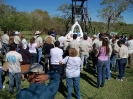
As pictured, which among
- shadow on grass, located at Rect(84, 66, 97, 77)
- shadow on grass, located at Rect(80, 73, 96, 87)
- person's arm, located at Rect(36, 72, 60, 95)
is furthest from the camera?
shadow on grass, located at Rect(84, 66, 97, 77)

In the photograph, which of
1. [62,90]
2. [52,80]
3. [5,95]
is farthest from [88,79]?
[52,80]

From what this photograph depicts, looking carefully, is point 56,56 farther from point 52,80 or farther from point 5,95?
point 52,80

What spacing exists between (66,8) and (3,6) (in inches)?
613

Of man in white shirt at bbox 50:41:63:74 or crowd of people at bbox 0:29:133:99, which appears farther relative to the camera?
man in white shirt at bbox 50:41:63:74

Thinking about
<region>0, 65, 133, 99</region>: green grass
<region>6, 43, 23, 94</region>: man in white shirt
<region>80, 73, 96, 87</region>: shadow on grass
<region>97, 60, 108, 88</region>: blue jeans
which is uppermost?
<region>6, 43, 23, 94</region>: man in white shirt

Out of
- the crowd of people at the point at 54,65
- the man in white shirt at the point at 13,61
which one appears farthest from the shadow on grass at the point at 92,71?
the man in white shirt at the point at 13,61

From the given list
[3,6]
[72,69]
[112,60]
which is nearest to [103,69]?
[72,69]

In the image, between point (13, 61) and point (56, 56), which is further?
point (56, 56)

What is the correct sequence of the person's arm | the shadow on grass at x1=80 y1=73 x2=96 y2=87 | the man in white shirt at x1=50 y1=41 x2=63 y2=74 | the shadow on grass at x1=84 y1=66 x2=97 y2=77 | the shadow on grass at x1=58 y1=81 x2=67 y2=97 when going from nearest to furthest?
the person's arm
the shadow on grass at x1=58 y1=81 x2=67 y2=97
the man in white shirt at x1=50 y1=41 x2=63 y2=74
the shadow on grass at x1=80 y1=73 x2=96 y2=87
the shadow on grass at x1=84 y1=66 x2=97 y2=77

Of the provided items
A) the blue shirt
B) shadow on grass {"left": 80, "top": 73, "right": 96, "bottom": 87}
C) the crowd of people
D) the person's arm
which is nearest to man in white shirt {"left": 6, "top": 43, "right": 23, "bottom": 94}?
the crowd of people

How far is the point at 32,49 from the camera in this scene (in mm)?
9250

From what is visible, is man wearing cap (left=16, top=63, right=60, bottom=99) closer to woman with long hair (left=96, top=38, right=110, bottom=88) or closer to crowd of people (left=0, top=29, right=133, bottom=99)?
crowd of people (left=0, top=29, right=133, bottom=99)

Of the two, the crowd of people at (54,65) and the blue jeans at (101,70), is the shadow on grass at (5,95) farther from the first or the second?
the blue jeans at (101,70)

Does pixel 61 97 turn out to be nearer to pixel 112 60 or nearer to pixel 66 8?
pixel 112 60
